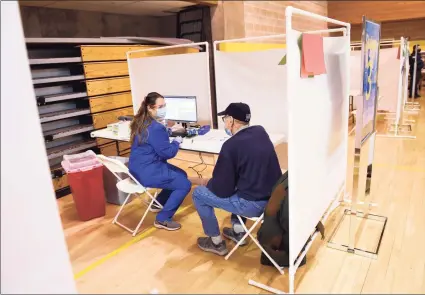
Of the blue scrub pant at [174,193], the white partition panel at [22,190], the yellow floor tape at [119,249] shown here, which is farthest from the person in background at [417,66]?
the white partition panel at [22,190]

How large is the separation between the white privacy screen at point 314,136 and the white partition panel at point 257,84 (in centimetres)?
57

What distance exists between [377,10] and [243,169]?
8558 millimetres

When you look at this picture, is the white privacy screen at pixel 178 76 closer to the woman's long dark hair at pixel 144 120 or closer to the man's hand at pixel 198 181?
the man's hand at pixel 198 181

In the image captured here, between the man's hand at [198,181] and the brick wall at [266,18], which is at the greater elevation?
the brick wall at [266,18]

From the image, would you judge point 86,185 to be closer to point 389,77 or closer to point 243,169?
point 243,169

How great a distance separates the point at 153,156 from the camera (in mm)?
2697

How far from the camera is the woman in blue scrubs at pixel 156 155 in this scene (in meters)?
2.64

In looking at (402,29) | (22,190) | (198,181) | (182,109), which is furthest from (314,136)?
(402,29)

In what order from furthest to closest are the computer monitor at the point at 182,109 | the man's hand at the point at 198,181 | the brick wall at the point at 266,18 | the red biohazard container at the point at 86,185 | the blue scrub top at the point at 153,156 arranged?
the brick wall at the point at 266,18 < the man's hand at the point at 198,181 < the computer monitor at the point at 182,109 < the red biohazard container at the point at 86,185 < the blue scrub top at the point at 153,156

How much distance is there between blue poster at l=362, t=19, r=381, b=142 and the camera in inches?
81.1

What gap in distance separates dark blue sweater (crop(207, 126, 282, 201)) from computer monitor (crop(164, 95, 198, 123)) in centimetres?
142

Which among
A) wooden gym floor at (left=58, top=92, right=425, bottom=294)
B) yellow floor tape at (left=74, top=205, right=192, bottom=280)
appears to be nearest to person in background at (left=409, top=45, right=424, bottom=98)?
wooden gym floor at (left=58, top=92, right=425, bottom=294)

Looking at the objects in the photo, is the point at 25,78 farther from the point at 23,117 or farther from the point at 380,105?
the point at 380,105

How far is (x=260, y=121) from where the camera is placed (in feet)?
10.5
